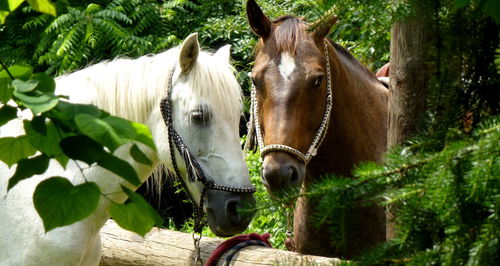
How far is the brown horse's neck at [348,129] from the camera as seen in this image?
10.9 ft

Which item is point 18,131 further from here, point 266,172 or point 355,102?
point 355,102

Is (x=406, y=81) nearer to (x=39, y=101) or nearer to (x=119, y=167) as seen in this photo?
(x=119, y=167)

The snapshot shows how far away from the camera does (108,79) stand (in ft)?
10.5

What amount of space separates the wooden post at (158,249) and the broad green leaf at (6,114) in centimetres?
237

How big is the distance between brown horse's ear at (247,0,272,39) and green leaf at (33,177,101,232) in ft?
7.09

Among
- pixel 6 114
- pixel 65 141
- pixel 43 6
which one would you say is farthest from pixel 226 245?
pixel 65 141

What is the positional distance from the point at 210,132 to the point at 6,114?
5.75 feet

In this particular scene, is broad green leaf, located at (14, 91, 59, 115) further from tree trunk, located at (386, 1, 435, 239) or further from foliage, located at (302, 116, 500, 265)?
tree trunk, located at (386, 1, 435, 239)

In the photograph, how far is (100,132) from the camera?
45.4 inches

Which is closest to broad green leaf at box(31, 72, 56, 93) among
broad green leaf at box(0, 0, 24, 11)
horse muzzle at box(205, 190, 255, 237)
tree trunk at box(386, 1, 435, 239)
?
broad green leaf at box(0, 0, 24, 11)

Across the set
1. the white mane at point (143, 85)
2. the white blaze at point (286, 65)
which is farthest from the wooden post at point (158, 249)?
the white blaze at point (286, 65)

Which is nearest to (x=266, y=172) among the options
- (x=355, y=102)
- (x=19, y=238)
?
(x=355, y=102)

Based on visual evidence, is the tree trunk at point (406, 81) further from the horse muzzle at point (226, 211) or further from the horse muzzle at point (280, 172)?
the horse muzzle at point (226, 211)

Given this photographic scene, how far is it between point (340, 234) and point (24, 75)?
0.64m
